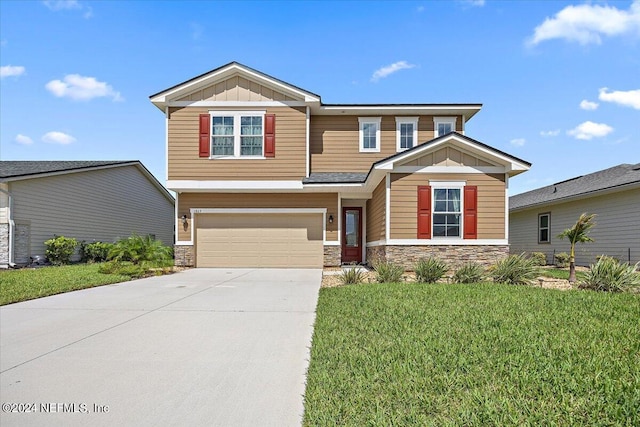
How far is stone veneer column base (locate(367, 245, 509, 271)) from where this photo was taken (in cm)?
1325

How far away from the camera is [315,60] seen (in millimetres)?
14648

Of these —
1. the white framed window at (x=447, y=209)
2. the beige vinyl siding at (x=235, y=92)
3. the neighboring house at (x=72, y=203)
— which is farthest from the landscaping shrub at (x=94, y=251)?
the white framed window at (x=447, y=209)

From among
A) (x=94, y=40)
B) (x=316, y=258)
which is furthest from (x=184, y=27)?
(x=316, y=258)

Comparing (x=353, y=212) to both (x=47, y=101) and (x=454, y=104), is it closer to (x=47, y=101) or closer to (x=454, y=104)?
(x=454, y=104)

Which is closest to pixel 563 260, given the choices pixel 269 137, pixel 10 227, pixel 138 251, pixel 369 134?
pixel 369 134

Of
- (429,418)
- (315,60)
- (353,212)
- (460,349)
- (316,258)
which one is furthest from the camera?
(353,212)

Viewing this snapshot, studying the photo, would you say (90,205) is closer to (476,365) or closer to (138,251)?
(138,251)

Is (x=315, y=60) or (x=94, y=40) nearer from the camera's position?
(x=94, y=40)

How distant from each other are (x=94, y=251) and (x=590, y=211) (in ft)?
71.3

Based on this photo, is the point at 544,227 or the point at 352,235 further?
the point at 544,227

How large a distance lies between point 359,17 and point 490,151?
584cm

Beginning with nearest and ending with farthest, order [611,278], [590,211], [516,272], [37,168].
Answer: [611,278] < [516,272] < [590,211] < [37,168]

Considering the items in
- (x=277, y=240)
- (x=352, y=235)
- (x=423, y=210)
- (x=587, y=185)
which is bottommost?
(x=277, y=240)

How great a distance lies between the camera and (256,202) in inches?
635
